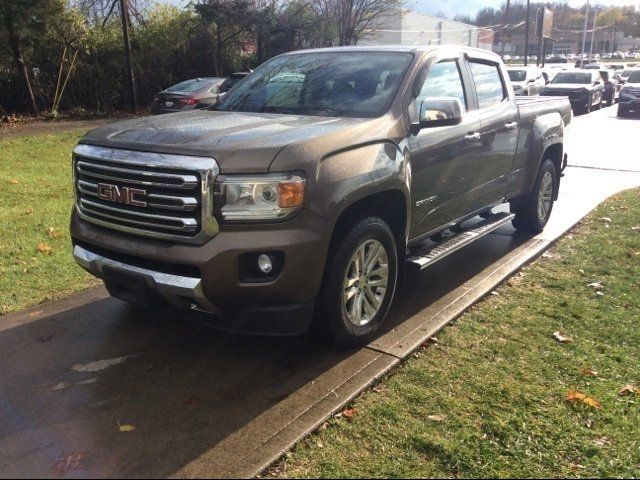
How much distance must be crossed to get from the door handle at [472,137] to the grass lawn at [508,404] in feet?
4.20

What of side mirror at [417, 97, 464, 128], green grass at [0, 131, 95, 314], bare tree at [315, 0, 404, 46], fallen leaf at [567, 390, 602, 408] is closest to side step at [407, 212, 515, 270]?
side mirror at [417, 97, 464, 128]

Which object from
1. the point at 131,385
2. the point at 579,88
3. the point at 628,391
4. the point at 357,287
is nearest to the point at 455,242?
the point at 357,287

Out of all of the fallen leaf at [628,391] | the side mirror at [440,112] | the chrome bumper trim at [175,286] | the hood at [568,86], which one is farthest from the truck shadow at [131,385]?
the hood at [568,86]

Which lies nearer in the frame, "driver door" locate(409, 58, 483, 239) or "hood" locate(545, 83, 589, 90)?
"driver door" locate(409, 58, 483, 239)

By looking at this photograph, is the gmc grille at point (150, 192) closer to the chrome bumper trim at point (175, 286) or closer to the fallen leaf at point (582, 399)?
the chrome bumper trim at point (175, 286)

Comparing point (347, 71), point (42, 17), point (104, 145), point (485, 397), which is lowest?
point (485, 397)

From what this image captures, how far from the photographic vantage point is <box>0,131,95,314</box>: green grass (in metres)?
5.21

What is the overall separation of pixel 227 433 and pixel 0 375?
1.62 metres

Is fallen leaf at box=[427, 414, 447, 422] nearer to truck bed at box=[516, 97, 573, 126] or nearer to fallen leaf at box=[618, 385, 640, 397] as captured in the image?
fallen leaf at box=[618, 385, 640, 397]

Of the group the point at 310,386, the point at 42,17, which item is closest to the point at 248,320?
the point at 310,386

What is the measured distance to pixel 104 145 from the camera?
12.5 feet

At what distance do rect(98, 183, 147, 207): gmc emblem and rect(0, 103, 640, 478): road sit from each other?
74 centimetres

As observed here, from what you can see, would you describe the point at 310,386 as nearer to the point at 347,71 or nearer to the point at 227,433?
the point at 227,433

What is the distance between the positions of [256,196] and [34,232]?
415cm
